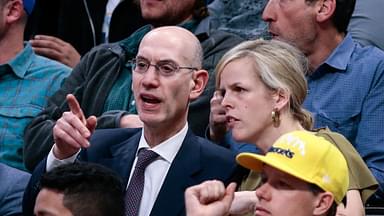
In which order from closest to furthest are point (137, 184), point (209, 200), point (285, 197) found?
point (285, 197)
point (209, 200)
point (137, 184)

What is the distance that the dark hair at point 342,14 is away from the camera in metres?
5.63

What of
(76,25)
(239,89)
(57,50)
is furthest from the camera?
(76,25)

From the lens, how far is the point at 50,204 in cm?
441

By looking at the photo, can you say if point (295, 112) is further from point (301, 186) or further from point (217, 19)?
point (217, 19)

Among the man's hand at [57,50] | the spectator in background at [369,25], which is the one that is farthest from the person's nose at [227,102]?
the man's hand at [57,50]

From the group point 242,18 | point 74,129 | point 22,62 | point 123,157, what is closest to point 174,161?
point 123,157

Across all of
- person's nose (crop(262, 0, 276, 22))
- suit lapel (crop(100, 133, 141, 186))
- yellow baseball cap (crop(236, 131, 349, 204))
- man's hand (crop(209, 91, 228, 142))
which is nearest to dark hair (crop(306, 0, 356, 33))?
person's nose (crop(262, 0, 276, 22))

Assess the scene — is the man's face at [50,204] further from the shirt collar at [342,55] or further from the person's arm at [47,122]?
the shirt collar at [342,55]

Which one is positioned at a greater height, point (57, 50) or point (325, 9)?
point (325, 9)

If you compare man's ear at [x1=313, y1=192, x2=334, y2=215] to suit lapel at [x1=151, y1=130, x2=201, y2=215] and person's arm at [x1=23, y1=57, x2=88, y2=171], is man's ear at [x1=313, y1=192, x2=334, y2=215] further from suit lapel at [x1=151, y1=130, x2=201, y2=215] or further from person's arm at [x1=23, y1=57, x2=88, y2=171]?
person's arm at [x1=23, y1=57, x2=88, y2=171]

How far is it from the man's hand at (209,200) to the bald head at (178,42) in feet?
3.50

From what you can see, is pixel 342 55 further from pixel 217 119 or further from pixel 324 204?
pixel 324 204

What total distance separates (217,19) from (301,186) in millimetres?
2863

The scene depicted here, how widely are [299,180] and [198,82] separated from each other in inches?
50.1
